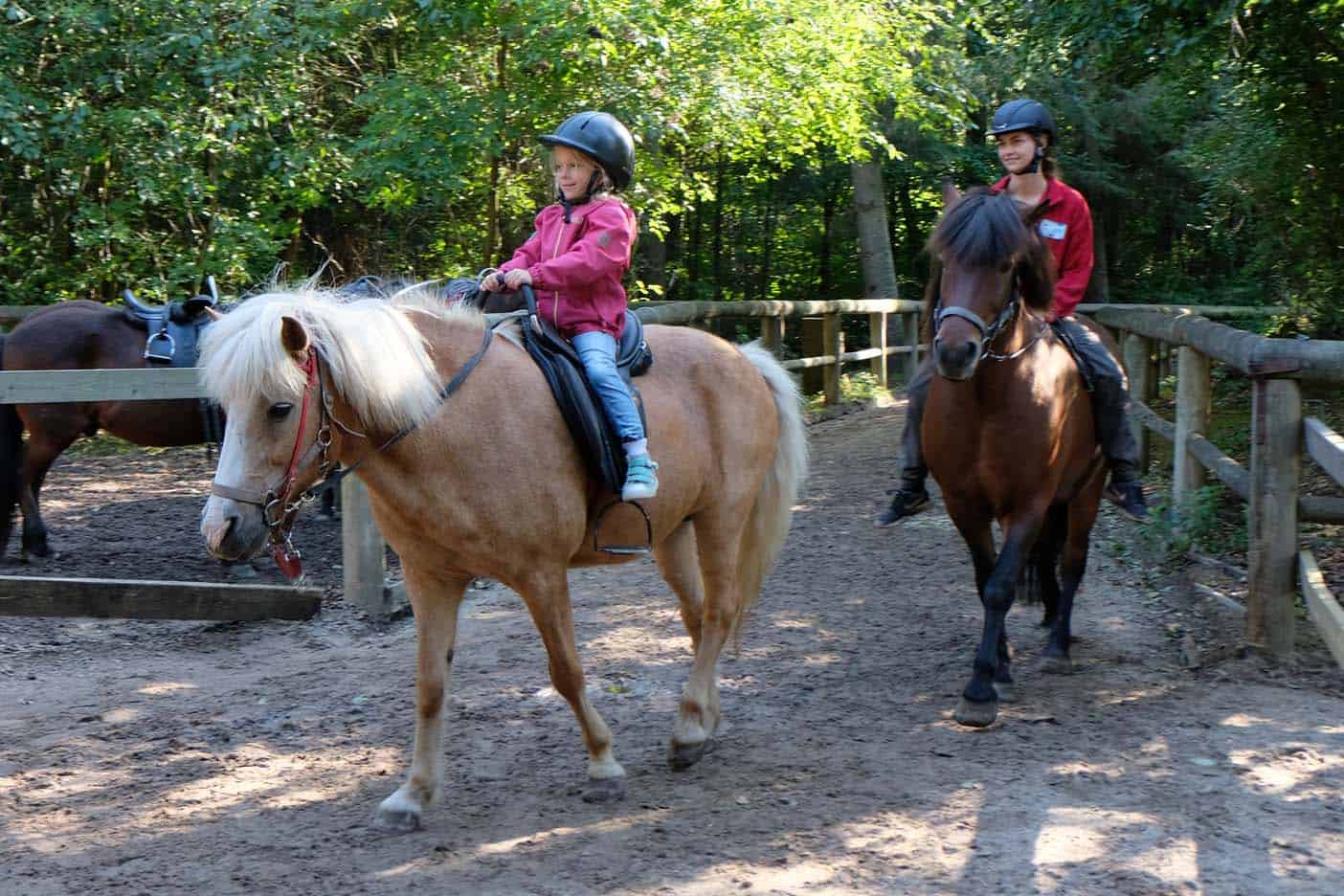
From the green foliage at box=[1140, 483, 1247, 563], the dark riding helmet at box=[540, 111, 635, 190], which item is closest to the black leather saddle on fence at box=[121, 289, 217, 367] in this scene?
the dark riding helmet at box=[540, 111, 635, 190]

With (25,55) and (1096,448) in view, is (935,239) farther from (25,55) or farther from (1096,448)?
(25,55)

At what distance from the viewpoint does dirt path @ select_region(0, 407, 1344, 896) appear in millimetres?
3439

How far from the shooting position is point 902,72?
44.1 ft

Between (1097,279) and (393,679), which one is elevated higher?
(1097,279)

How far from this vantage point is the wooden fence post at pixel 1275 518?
5.25m

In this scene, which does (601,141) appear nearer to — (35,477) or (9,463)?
(9,463)

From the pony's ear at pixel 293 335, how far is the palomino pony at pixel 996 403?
91.3 inches

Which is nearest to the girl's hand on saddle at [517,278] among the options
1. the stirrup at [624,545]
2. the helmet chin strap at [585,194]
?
the helmet chin strap at [585,194]

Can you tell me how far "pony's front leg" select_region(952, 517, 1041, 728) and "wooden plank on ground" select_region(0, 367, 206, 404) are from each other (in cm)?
343

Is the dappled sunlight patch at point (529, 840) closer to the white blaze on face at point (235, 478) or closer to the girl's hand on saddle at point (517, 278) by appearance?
the white blaze on face at point (235, 478)

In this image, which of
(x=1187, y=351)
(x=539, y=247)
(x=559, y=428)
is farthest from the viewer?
(x=1187, y=351)

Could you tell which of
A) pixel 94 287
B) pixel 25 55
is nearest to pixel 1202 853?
pixel 25 55

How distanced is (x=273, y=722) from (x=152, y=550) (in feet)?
10.8

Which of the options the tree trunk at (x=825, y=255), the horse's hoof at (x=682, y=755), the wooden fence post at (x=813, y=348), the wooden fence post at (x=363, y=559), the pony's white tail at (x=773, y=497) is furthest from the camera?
the tree trunk at (x=825, y=255)
